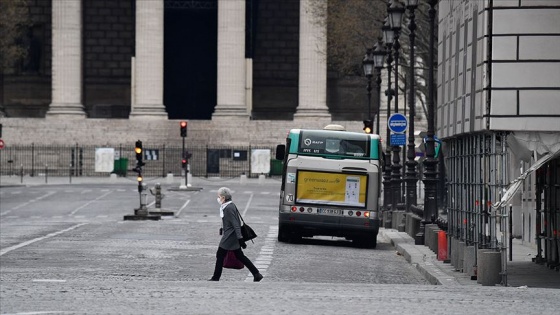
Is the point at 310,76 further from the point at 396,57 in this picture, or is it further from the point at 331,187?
the point at 331,187

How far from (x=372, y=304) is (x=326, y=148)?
866 inches

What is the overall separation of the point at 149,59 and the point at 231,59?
485 centimetres

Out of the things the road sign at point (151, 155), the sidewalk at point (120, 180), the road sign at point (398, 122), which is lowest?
the sidewalk at point (120, 180)

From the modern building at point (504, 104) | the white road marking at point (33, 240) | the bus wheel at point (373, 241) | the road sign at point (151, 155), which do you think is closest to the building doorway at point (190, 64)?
the road sign at point (151, 155)

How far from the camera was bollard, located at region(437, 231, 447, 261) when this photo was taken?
33125 millimetres

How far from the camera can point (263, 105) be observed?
109 metres

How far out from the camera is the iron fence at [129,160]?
96.2m

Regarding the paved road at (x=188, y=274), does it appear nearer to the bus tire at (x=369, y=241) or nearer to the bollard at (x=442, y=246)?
the bus tire at (x=369, y=241)

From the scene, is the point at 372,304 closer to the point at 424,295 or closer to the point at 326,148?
the point at 424,295

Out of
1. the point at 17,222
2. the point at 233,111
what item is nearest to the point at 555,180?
the point at 17,222

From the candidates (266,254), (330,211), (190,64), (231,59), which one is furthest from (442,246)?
(190,64)

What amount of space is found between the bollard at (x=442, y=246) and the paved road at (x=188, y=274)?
2.32ft

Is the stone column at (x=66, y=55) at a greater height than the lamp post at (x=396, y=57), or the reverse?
the stone column at (x=66, y=55)

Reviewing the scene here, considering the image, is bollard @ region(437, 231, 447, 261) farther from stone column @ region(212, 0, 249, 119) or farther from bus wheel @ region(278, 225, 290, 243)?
stone column @ region(212, 0, 249, 119)
